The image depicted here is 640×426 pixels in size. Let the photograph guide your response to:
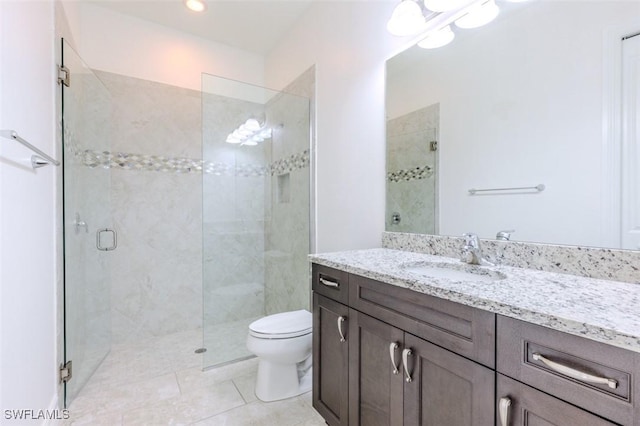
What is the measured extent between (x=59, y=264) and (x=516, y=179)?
2.37m

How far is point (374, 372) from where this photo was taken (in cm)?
113

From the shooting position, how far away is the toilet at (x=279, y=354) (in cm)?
167

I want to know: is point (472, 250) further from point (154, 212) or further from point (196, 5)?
point (196, 5)

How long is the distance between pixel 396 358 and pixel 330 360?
467 mm

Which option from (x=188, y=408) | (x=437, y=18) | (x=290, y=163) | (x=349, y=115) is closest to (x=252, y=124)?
(x=290, y=163)

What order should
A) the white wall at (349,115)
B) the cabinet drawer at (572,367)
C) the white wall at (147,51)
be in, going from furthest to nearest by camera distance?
the white wall at (147,51), the white wall at (349,115), the cabinet drawer at (572,367)

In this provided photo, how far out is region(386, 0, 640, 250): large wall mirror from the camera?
0.97 m

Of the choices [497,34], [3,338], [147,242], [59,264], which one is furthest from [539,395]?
[147,242]

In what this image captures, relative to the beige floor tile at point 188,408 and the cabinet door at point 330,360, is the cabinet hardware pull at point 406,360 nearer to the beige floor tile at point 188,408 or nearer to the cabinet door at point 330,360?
the cabinet door at point 330,360

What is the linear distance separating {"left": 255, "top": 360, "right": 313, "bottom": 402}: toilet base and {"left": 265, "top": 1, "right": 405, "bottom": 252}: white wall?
878 mm

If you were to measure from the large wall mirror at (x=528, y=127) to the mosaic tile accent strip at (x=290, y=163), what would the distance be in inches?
37.7

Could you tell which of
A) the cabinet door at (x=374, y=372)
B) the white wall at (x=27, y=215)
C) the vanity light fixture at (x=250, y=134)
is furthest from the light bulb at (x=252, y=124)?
the cabinet door at (x=374, y=372)

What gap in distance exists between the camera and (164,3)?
7.75 feet

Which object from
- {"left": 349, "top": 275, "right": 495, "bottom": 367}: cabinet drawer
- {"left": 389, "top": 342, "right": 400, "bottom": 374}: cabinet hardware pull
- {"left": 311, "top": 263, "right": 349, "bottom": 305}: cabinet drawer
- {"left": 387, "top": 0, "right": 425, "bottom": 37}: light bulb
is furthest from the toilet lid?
{"left": 387, "top": 0, "right": 425, "bottom": 37}: light bulb
